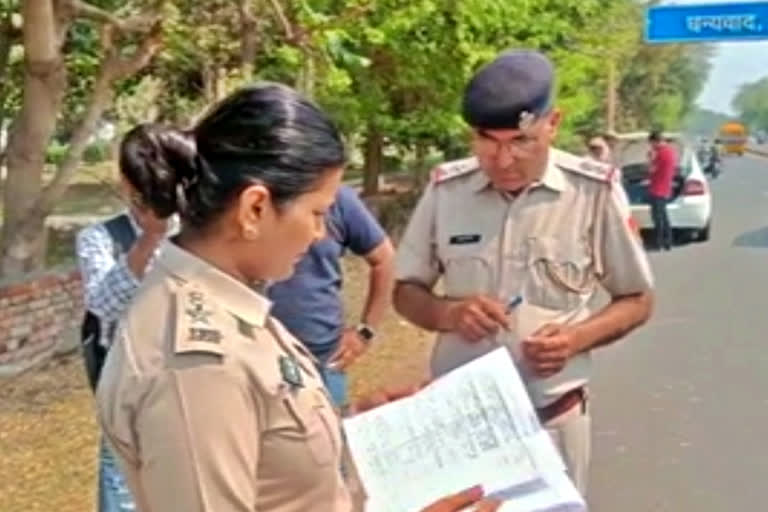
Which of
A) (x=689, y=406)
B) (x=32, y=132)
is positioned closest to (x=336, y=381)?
(x=689, y=406)

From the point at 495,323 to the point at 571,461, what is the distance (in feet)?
1.41

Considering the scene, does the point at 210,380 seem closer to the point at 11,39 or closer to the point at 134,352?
the point at 134,352

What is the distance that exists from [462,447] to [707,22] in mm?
12725

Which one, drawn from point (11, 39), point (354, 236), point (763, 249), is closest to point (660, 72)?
point (763, 249)

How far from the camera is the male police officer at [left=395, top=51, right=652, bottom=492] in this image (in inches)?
135

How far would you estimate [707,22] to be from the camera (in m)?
14.8

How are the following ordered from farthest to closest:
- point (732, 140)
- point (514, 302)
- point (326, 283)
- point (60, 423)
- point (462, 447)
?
point (732, 140) → point (60, 423) → point (326, 283) → point (514, 302) → point (462, 447)

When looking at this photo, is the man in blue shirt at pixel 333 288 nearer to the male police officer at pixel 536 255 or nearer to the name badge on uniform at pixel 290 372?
the male police officer at pixel 536 255

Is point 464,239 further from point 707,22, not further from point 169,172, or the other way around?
point 707,22

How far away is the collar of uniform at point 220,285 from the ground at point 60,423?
4.51 m

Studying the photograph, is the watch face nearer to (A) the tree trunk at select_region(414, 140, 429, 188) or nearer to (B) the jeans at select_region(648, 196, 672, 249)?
(B) the jeans at select_region(648, 196, 672, 249)

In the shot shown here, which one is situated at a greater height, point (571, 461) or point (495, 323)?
point (495, 323)

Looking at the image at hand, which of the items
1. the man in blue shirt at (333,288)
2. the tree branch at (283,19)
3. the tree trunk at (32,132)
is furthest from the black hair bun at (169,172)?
the tree branch at (283,19)

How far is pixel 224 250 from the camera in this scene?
2064 mm
